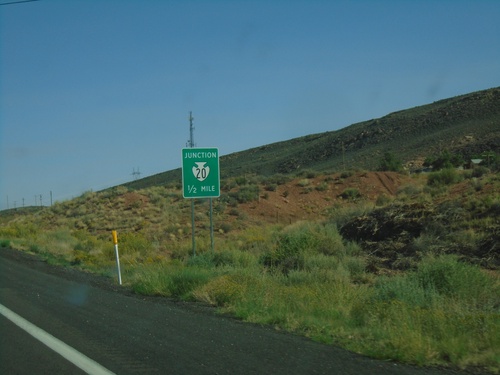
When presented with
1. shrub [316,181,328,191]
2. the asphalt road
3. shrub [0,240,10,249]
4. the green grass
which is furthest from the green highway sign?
shrub [316,181,328,191]

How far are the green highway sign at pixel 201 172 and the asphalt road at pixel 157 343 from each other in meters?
6.25

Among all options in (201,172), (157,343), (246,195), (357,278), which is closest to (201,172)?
(201,172)

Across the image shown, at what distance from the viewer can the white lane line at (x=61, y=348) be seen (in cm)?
828

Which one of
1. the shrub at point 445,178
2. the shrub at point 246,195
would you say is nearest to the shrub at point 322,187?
the shrub at point 246,195

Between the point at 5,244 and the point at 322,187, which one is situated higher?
the point at 322,187

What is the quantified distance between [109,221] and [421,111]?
6032 cm

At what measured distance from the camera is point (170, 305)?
44.9 feet

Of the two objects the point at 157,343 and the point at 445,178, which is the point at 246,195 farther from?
the point at 157,343

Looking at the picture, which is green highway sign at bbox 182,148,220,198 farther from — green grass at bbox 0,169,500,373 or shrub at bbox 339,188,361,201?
shrub at bbox 339,188,361,201

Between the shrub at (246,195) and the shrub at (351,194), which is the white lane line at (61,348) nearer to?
the shrub at (246,195)

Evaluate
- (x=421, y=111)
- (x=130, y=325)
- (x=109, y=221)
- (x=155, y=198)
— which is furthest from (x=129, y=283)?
(x=421, y=111)

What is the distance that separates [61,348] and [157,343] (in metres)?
1.49

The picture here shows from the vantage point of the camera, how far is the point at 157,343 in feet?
31.4

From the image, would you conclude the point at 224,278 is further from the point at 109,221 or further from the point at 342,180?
the point at 342,180
